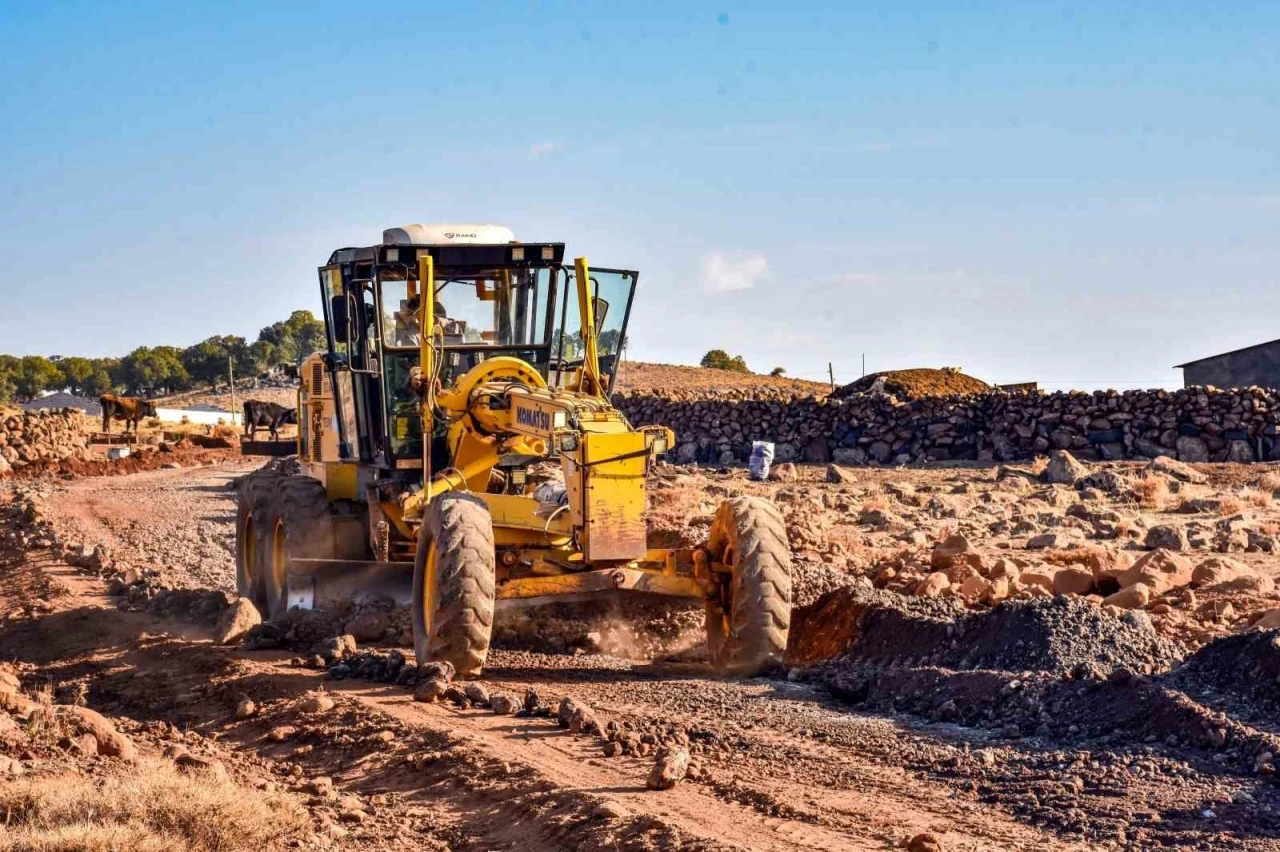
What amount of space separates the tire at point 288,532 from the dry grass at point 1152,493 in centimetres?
1316

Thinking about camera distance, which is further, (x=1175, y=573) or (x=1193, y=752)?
(x=1175, y=573)

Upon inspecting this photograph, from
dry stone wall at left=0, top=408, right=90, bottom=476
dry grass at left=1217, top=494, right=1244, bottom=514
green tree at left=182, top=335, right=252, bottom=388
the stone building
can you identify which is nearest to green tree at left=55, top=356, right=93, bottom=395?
green tree at left=182, top=335, right=252, bottom=388

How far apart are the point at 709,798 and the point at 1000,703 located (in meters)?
2.61

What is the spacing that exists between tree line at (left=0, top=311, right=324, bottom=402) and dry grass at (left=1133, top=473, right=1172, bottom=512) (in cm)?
7766

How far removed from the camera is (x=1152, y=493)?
74.5ft

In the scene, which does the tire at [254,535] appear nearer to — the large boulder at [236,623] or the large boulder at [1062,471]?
the large boulder at [236,623]

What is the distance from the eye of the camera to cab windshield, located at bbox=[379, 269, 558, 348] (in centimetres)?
1245

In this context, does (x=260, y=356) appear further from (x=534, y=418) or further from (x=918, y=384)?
(x=534, y=418)

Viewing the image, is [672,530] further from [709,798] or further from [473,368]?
[709,798]

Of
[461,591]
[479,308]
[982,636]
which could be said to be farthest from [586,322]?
[982,636]

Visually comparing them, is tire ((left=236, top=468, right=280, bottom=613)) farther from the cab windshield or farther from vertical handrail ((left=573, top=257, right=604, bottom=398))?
vertical handrail ((left=573, top=257, right=604, bottom=398))

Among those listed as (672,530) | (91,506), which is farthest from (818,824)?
(91,506)

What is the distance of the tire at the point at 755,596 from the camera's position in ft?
35.9

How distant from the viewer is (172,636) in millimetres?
13164
